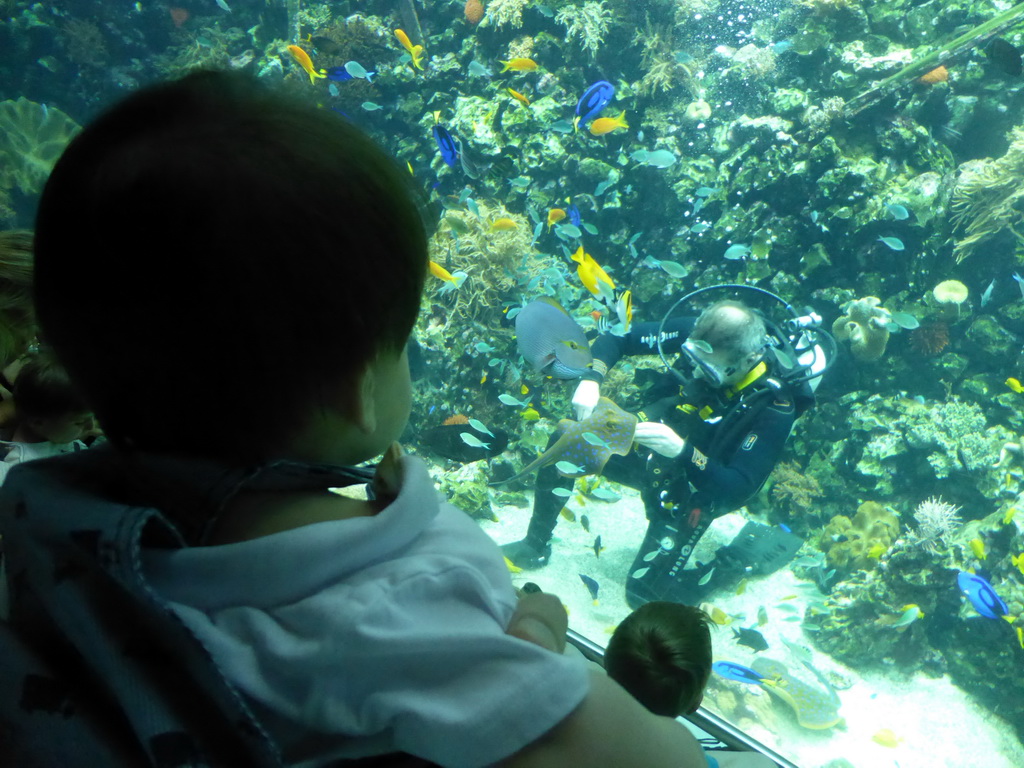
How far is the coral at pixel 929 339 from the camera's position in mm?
7250

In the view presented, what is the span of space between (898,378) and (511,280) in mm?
4802

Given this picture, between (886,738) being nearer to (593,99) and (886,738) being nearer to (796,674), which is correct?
(796,674)

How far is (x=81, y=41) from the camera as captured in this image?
10.5 m

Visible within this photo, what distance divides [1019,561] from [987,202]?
457 cm

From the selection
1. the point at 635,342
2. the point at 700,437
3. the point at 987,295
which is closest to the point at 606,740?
the point at 700,437

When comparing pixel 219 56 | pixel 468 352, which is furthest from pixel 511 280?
pixel 219 56

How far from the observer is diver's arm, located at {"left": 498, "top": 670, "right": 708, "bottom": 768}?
0.52 metres

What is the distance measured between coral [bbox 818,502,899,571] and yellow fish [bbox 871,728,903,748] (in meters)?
2.12

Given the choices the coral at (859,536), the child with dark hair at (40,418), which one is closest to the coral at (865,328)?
the coral at (859,536)

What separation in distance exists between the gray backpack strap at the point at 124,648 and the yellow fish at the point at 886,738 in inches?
187

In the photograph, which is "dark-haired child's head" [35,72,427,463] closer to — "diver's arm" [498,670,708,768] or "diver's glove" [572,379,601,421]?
"diver's arm" [498,670,708,768]

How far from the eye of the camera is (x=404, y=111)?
9859 millimetres

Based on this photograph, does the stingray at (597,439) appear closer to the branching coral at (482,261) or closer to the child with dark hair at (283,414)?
the branching coral at (482,261)

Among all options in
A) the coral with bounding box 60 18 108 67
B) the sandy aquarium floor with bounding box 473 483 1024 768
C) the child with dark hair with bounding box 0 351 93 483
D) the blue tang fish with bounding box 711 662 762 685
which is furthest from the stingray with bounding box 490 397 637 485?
the coral with bounding box 60 18 108 67
